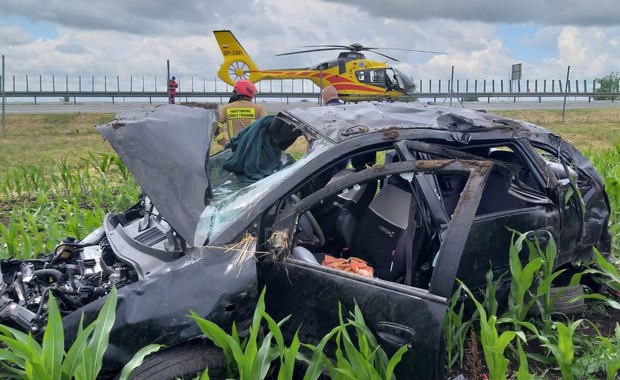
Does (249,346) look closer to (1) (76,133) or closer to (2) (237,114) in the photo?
(2) (237,114)

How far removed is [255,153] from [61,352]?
2299 mm

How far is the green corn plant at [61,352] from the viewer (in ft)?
7.73

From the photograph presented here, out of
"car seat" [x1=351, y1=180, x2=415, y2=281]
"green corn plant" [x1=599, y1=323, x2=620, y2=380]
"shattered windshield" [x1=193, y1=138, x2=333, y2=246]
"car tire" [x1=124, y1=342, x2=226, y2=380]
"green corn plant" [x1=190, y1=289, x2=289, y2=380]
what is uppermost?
"shattered windshield" [x1=193, y1=138, x2=333, y2=246]

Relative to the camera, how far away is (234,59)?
84.0 feet

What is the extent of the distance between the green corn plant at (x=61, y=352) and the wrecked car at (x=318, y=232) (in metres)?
0.16

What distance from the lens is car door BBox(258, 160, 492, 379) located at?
2.73 meters

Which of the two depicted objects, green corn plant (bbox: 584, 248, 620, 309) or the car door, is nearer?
the car door

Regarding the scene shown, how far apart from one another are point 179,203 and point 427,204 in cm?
128

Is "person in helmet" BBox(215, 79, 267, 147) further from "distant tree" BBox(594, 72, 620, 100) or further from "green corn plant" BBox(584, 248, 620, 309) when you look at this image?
"distant tree" BBox(594, 72, 620, 100)

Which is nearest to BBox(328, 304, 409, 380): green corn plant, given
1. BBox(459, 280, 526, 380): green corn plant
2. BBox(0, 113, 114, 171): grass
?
BBox(459, 280, 526, 380): green corn plant

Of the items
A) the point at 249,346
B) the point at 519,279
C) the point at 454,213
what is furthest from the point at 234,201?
the point at 519,279

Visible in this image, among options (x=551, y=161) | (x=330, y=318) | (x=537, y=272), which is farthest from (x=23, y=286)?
(x=551, y=161)

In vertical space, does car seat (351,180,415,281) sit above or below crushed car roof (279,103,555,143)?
below

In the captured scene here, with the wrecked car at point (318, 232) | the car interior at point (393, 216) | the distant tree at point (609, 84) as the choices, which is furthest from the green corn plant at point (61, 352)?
the distant tree at point (609, 84)
